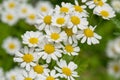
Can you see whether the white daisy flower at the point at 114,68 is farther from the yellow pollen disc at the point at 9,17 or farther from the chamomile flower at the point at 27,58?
the chamomile flower at the point at 27,58

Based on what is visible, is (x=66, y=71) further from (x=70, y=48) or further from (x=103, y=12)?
(x=103, y=12)

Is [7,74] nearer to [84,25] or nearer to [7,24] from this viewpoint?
[7,24]

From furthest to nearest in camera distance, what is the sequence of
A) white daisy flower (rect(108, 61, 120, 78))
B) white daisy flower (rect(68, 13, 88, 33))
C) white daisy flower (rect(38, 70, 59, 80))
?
white daisy flower (rect(108, 61, 120, 78)), white daisy flower (rect(68, 13, 88, 33)), white daisy flower (rect(38, 70, 59, 80))

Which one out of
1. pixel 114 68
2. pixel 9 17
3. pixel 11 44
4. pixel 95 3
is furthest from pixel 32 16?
pixel 95 3

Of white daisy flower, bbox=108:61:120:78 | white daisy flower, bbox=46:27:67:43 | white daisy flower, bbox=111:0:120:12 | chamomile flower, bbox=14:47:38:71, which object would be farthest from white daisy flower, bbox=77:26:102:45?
white daisy flower, bbox=108:61:120:78

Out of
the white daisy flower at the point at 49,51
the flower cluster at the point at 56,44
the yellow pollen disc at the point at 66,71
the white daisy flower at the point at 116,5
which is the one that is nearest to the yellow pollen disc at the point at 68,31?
the flower cluster at the point at 56,44

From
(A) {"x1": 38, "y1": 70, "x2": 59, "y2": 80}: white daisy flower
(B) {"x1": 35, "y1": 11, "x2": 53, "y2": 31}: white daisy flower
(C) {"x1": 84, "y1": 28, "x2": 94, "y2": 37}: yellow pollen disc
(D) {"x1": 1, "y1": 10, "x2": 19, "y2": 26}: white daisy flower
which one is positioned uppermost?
(D) {"x1": 1, "y1": 10, "x2": 19, "y2": 26}: white daisy flower

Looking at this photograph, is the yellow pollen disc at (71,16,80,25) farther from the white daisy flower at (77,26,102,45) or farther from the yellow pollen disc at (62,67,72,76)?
the yellow pollen disc at (62,67,72,76)
